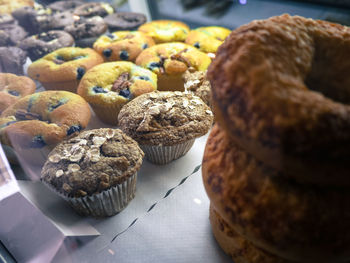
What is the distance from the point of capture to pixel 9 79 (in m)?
2.05

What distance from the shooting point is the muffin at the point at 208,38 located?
241 cm

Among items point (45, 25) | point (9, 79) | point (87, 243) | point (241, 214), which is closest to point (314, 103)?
point (241, 214)

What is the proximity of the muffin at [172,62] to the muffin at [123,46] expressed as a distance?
19 centimetres

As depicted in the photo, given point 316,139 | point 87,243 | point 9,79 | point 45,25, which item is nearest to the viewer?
point 316,139

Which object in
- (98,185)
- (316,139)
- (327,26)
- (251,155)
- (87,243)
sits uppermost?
(327,26)

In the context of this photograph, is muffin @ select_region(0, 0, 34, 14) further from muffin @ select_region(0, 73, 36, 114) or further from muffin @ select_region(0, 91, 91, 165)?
muffin @ select_region(0, 91, 91, 165)

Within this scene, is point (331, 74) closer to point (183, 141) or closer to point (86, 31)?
point (183, 141)

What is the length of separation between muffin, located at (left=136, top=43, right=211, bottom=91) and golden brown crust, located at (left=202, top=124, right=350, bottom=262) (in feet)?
4.25

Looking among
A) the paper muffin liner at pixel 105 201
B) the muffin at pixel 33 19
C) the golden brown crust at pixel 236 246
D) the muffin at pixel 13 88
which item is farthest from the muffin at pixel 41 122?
the muffin at pixel 33 19

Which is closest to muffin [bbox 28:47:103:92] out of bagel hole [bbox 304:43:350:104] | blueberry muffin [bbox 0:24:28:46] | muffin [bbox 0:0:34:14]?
blueberry muffin [bbox 0:24:28:46]

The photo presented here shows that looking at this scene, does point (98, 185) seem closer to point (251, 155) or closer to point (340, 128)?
point (251, 155)

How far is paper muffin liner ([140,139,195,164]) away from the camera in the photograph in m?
1.59

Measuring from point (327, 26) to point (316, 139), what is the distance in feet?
1.31

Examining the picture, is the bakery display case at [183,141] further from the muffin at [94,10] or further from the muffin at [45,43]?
the muffin at [94,10]
